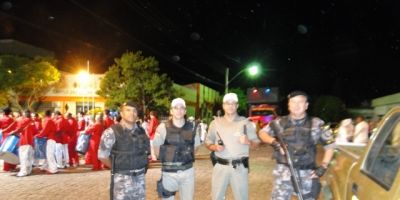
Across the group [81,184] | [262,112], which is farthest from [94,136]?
[262,112]

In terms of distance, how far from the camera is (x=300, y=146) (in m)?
4.89

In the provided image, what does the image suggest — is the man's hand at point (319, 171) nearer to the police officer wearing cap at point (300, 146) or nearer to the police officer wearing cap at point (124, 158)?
the police officer wearing cap at point (300, 146)

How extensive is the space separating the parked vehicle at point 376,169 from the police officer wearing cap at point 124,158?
2172mm

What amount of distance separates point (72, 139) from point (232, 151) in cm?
964

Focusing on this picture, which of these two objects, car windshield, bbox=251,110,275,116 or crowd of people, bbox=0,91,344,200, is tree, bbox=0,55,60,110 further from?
crowd of people, bbox=0,91,344,200

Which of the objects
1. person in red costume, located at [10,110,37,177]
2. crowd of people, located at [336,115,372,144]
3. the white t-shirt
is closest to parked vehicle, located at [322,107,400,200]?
crowd of people, located at [336,115,372,144]

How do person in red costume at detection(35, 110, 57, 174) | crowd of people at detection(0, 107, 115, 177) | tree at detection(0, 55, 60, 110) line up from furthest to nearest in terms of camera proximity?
tree at detection(0, 55, 60, 110) < person in red costume at detection(35, 110, 57, 174) < crowd of people at detection(0, 107, 115, 177)

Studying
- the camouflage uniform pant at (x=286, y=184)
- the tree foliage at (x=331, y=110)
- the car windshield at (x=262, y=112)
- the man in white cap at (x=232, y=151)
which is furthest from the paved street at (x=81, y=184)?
the tree foliage at (x=331, y=110)

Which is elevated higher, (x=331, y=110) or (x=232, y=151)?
(x=331, y=110)

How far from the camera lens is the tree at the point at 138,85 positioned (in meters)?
36.0

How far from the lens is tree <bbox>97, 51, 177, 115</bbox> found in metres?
36.0

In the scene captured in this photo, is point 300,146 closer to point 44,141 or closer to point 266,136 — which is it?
point 266,136

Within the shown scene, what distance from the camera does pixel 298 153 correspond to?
4.87 metres

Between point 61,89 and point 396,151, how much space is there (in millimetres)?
38970
